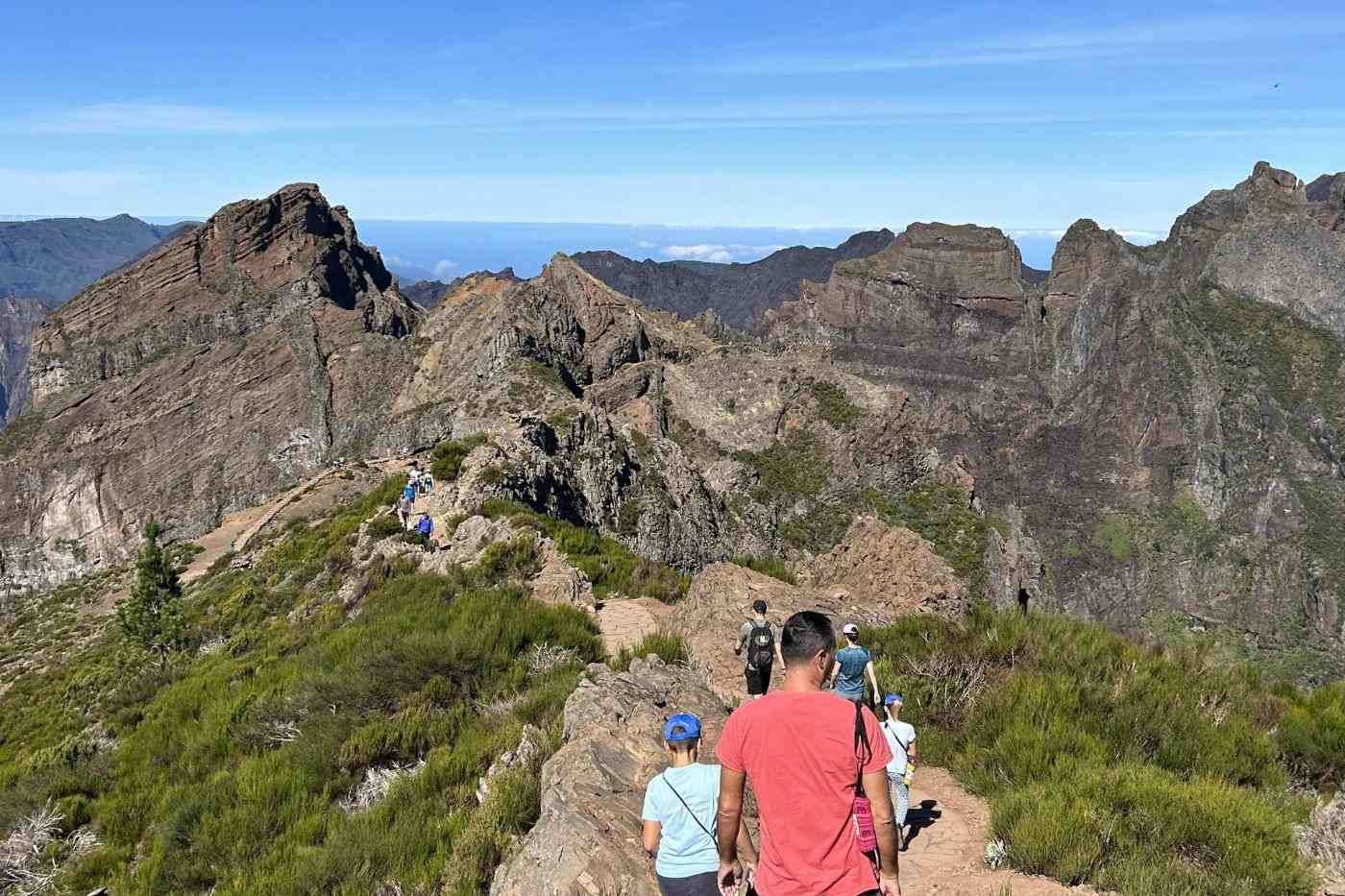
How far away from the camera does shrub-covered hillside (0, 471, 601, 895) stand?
7.27m

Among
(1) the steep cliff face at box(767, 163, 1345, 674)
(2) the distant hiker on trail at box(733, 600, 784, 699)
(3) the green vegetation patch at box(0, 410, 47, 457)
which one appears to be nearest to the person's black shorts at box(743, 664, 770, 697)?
(2) the distant hiker on trail at box(733, 600, 784, 699)

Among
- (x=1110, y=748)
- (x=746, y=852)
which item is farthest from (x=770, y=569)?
(x=746, y=852)

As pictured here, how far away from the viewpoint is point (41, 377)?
100500mm

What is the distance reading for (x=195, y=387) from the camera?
96500mm

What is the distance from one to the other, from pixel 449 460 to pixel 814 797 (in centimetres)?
2802

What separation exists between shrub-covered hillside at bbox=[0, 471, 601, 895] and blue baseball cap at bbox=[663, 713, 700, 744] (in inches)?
86.5

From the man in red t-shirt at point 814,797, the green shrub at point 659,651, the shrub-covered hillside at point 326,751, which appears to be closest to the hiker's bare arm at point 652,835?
the man in red t-shirt at point 814,797

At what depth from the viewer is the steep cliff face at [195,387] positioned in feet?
300

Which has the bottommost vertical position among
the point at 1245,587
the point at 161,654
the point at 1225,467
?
the point at 1245,587

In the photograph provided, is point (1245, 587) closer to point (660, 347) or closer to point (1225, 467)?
point (1225, 467)

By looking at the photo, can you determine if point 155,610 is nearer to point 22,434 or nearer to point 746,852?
point 746,852

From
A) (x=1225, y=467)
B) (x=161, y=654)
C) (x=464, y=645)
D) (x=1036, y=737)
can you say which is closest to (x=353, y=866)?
(x=464, y=645)

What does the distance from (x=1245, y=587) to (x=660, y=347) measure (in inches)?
4534

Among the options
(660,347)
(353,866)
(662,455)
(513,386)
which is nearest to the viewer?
(353,866)
